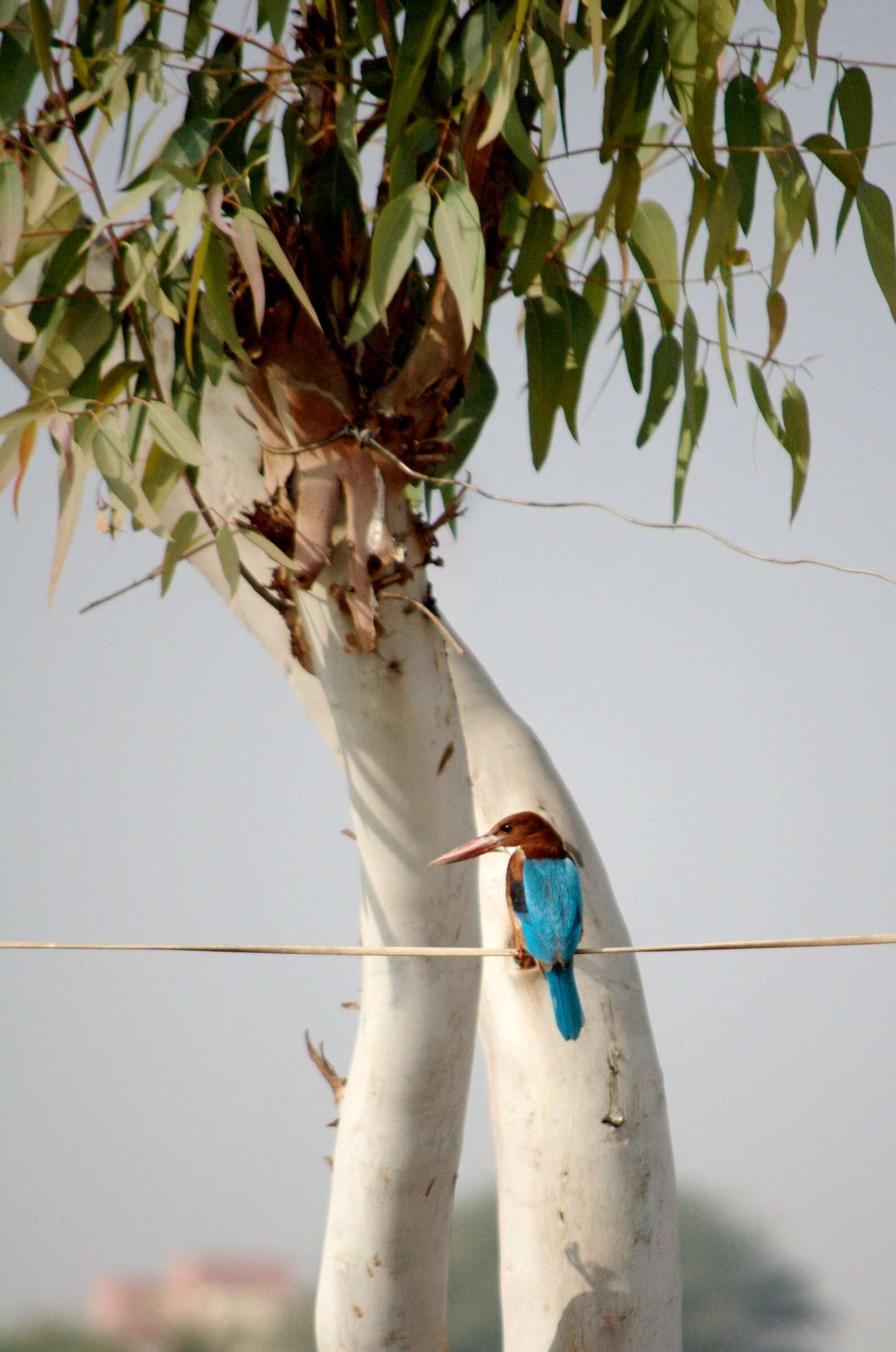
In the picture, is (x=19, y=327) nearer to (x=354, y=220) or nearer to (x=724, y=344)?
(x=354, y=220)

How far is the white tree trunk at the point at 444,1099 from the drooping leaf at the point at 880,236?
1.96 ft

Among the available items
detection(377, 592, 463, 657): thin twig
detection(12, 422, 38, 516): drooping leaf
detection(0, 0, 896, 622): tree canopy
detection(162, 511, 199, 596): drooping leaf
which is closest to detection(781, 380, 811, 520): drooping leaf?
detection(0, 0, 896, 622): tree canopy

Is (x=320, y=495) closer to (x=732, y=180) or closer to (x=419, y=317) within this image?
(x=419, y=317)

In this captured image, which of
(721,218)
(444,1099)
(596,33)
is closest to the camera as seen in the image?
(596,33)

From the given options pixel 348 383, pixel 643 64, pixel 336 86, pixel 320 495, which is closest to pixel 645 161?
pixel 643 64

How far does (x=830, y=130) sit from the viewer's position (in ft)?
4.13

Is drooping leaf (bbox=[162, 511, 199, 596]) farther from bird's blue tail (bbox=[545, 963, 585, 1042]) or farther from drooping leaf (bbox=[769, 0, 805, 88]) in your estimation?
drooping leaf (bbox=[769, 0, 805, 88])

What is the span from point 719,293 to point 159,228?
65 centimetres

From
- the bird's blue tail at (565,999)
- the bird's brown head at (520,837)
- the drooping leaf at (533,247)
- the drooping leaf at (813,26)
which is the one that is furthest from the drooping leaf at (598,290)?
the bird's blue tail at (565,999)

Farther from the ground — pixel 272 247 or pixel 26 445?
pixel 272 247

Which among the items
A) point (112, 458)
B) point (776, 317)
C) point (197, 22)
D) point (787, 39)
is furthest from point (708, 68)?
point (112, 458)

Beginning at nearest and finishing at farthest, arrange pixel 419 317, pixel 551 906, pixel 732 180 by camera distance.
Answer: pixel 551 906
pixel 732 180
pixel 419 317

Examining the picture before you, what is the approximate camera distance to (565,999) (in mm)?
993

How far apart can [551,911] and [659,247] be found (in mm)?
776
